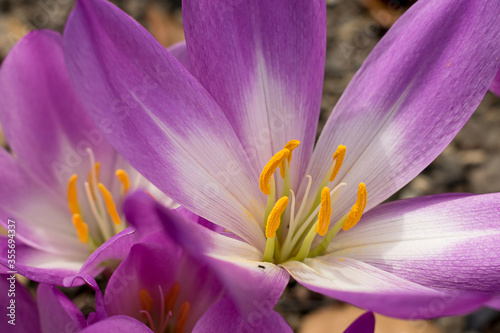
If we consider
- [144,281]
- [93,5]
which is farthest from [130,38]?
[144,281]

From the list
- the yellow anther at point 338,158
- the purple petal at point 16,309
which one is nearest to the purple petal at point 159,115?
the yellow anther at point 338,158

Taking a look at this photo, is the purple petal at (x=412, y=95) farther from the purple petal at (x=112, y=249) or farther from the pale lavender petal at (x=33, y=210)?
the pale lavender petal at (x=33, y=210)

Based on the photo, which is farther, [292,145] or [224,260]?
[292,145]

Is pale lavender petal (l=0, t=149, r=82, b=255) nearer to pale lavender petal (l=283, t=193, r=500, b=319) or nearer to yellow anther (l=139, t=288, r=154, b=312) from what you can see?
yellow anther (l=139, t=288, r=154, b=312)

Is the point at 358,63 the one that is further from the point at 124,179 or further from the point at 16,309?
the point at 16,309

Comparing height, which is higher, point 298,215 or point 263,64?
point 263,64

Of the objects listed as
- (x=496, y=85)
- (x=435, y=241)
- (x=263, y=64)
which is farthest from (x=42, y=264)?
(x=496, y=85)
